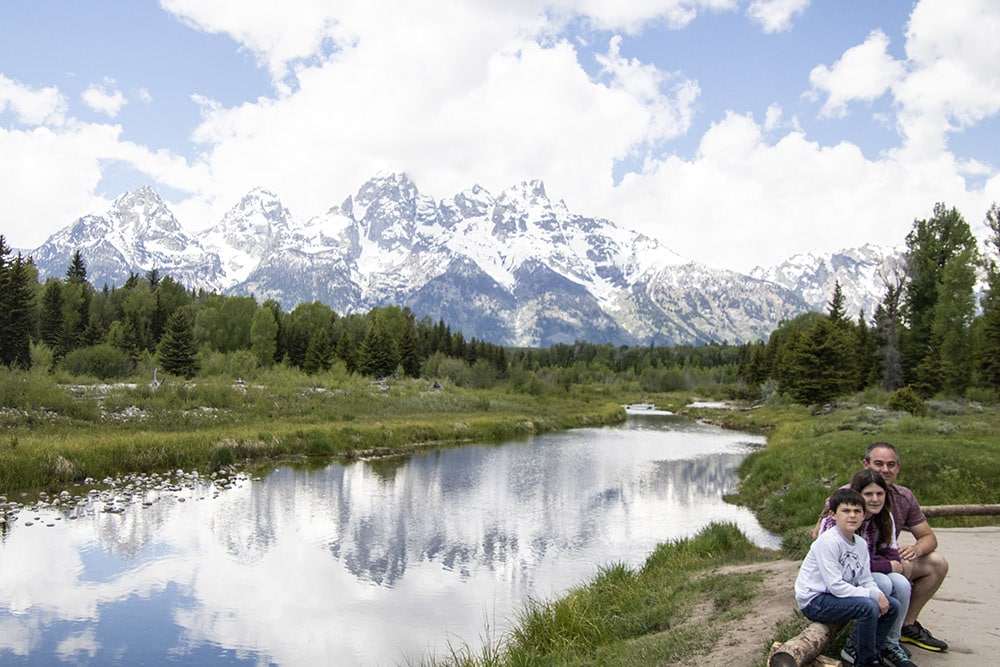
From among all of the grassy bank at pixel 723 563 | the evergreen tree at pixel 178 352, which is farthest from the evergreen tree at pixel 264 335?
the grassy bank at pixel 723 563

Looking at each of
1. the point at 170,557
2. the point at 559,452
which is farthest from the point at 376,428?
the point at 170,557

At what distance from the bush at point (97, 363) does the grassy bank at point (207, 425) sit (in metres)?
12.8

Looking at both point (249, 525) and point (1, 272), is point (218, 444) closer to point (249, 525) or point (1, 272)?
point (249, 525)

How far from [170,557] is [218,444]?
48.0 ft

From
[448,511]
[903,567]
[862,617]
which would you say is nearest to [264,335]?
[448,511]

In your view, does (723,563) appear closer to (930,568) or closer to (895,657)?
(930,568)

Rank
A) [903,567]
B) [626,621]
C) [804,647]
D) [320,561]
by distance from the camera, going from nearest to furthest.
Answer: [804,647] → [903,567] → [626,621] → [320,561]

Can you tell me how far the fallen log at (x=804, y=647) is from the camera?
6.55 m

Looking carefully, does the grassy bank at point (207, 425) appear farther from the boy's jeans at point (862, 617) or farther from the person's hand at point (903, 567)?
the person's hand at point (903, 567)

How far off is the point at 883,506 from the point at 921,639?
57.5 inches

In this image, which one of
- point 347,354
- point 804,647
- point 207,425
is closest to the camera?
point 804,647

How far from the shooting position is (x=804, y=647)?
6738mm

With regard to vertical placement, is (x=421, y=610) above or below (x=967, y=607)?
below

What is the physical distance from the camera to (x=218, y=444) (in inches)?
1249
